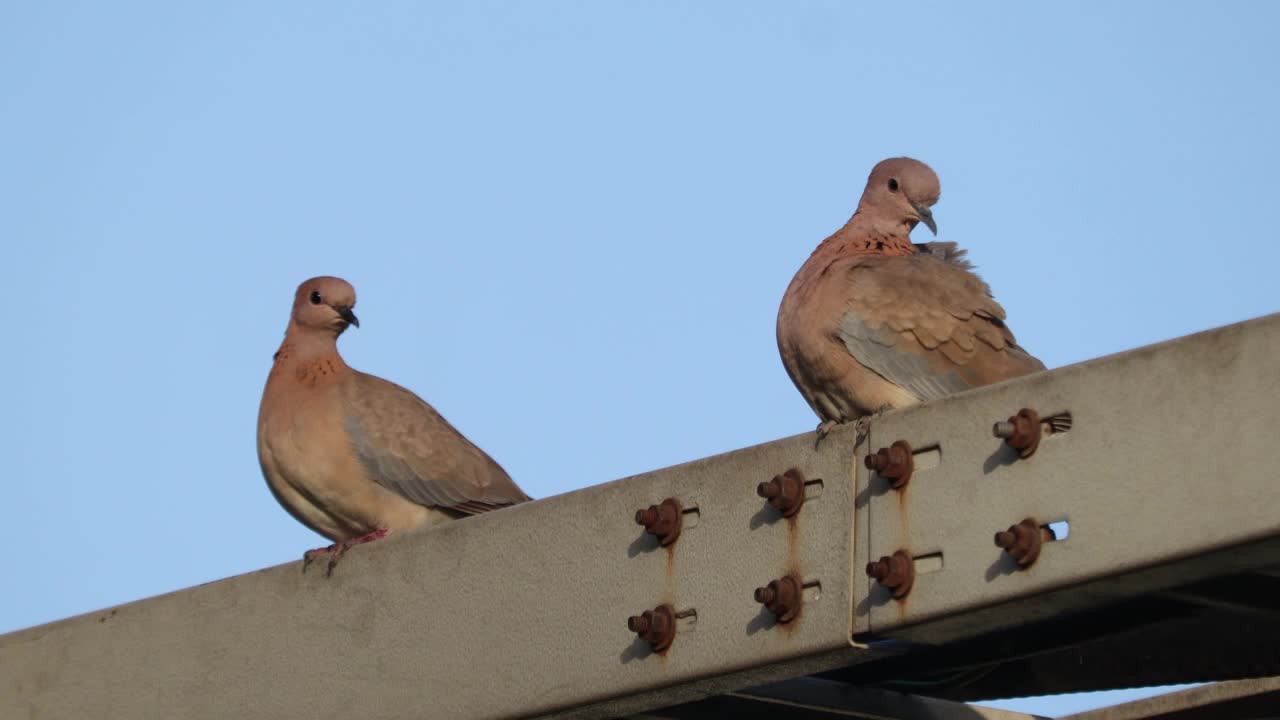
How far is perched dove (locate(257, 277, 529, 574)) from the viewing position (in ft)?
31.2

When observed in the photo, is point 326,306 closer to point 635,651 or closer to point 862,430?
point 635,651

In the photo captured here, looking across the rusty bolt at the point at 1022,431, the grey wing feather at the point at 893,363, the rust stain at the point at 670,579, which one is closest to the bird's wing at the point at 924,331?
the grey wing feather at the point at 893,363

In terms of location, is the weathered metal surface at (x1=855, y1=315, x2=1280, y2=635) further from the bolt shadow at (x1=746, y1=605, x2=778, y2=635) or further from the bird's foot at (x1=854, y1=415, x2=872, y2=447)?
the bolt shadow at (x1=746, y1=605, x2=778, y2=635)

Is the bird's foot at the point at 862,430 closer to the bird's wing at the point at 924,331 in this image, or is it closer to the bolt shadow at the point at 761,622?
the bolt shadow at the point at 761,622

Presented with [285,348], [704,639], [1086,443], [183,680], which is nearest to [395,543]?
[183,680]

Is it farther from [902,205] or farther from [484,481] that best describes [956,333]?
[484,481]

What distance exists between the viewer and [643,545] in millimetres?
6117

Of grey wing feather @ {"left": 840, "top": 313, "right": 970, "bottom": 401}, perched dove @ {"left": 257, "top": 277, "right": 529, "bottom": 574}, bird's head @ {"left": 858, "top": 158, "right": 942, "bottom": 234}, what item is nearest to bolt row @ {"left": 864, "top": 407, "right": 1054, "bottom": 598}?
grey wing feather @ {"left": 840, "top": 313, "right": 970, "bottom": 401}

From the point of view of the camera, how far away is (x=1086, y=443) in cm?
518

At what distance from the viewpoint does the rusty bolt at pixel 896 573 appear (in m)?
5.40

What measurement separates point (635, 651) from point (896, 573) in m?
0.98

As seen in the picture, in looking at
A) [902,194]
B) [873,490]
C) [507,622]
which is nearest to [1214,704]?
[873,490]

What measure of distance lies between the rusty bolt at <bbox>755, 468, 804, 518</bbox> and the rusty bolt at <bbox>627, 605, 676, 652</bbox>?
0.48 metres

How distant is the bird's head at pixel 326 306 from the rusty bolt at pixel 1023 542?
582 centimetres
